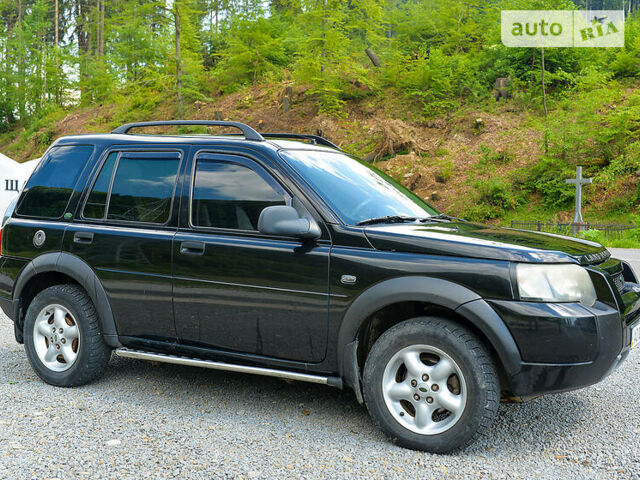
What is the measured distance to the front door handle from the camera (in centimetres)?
414

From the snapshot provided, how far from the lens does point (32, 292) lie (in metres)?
5.02

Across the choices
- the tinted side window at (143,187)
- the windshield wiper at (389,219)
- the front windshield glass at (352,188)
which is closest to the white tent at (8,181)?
the tinted side window at (143,187)

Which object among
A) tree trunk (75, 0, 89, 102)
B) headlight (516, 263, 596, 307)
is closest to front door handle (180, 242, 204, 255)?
headlight (516, 263, 596, 307)

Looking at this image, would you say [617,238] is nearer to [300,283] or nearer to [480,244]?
[480,244]

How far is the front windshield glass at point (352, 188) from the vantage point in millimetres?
4012

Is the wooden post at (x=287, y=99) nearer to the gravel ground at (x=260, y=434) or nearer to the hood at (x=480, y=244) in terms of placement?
the gravel ground at (x=260, y=434)

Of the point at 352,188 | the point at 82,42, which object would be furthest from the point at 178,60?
the point at 82,42

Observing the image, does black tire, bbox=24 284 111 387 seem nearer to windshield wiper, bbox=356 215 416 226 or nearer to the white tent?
windshield wiper, bbox=356 215 416 226

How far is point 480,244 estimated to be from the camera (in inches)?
137

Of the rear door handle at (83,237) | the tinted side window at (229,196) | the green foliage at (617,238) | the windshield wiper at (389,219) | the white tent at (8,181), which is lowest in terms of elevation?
the green foliage at (617,238)

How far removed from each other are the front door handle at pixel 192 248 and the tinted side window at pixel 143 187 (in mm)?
304

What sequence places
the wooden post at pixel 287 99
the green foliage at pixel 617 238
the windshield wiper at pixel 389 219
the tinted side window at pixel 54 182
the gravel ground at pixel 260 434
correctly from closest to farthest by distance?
1. the gravel ground at pixel 260 434
2. the windshield wiper at pixel 389 219
3. the tinted side window at pixel 54 182
4. the green foliage at pixel 617 238
5. the wooden post at pixel 287 99

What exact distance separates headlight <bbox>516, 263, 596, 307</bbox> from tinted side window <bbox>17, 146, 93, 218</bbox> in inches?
138

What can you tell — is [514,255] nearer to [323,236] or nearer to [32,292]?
[323,236]
